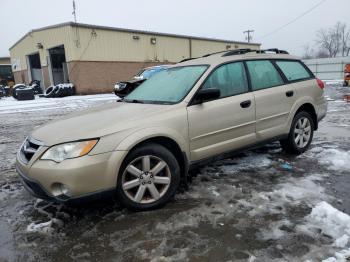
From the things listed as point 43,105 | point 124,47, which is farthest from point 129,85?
point 124,47

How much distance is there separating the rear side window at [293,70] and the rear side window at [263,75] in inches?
8.1

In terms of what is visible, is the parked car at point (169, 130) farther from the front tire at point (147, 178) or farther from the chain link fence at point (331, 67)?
the chain link fence at point (331, 67)

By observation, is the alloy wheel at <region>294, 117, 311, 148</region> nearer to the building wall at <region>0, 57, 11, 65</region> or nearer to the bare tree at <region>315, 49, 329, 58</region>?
the building wall at <region>0, 57, 11, 65</region>

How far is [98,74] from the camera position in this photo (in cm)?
2436

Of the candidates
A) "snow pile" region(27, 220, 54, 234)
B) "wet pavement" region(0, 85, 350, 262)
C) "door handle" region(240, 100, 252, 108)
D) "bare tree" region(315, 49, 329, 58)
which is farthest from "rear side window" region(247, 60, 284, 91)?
"bare tree" region(315, 49, 329, 58)

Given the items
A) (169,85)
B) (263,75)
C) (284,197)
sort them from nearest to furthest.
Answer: (284,197)
(169,85)
(263,75)

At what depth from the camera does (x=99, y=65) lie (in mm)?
24297

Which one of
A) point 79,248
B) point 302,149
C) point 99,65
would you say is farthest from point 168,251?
point 99,65

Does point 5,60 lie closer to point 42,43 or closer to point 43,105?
point 42,43

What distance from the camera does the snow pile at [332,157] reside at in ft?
15.3

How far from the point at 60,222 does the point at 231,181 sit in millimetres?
2147

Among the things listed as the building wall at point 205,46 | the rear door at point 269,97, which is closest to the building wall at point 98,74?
the building wall at point 205,46

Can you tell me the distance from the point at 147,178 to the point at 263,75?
7.96ft

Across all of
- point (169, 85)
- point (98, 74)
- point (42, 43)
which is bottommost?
point (169, 85)
